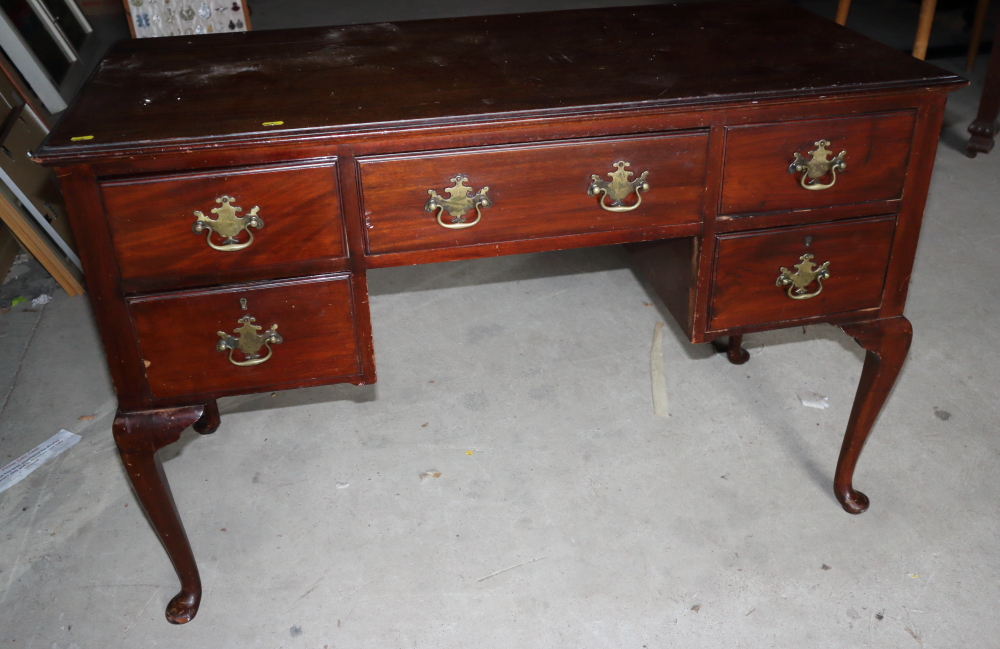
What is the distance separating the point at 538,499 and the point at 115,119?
1.20 m

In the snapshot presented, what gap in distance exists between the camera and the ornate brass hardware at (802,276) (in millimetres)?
1623

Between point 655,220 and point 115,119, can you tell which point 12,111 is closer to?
point 115,119

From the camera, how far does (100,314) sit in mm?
1397

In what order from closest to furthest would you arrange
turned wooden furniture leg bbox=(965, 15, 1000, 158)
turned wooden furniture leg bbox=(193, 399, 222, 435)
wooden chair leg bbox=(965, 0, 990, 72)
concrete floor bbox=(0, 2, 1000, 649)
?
1. concrete floor bbox=(0, 2, 1000, 649)
2. turned wooden furniture leg bbox=(193, 399, 222, 435)
3. turned wooden furniture leg bbox=(965, 15, 1000, 158)
4. wooden chair leg bbox=(965, 0, 990, 72)

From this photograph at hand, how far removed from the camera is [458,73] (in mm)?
1586

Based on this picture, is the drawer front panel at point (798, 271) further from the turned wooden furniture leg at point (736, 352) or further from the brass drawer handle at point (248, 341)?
the brass drawer handle at point (248, 341)

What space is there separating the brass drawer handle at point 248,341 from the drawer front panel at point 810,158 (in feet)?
2.70

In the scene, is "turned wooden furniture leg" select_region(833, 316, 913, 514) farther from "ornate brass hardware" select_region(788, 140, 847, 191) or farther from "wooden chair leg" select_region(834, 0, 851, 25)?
"wooden chair leg" select_region(834, 0, 851, 25)

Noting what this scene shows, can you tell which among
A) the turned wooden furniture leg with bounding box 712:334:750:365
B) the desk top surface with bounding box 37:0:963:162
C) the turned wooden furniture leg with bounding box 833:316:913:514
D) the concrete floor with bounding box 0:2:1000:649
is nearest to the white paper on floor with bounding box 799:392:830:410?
the concrete floor with bounding box 0:2:1000:649

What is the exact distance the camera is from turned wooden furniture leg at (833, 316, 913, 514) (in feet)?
5.67

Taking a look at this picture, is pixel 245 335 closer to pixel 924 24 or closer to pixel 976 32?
pixel 924 24

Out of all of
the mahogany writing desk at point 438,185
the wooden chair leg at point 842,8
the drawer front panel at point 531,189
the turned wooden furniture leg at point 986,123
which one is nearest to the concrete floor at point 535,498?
the mahogany writing desk at point 438,185

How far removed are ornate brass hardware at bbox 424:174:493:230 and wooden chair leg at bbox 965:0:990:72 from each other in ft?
12.6

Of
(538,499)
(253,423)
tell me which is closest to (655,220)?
(538,499)
